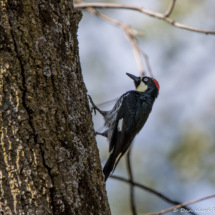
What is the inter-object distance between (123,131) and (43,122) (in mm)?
2399

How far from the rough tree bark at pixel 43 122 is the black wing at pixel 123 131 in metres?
1.79

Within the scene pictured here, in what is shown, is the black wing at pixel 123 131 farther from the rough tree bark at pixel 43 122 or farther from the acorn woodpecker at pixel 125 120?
the rough tree bark at pixel 43 122

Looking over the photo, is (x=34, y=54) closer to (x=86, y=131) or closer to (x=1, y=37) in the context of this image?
(x=1, y=37)

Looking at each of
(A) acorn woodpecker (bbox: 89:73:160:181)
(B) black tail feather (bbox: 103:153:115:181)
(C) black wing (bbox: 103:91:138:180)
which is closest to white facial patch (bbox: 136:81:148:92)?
(A) acorn woodpecker (bbox: 89:73:160:181)

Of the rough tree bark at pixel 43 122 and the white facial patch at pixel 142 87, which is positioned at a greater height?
the white facial patch at pixel 142 87

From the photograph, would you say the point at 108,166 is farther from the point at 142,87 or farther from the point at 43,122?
the point at 43,122

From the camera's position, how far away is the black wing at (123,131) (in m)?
3.72

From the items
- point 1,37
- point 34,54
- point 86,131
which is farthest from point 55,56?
point 86,131

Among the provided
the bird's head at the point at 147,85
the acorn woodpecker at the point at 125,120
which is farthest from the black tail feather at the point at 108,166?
the bird's head at the point at 147,85

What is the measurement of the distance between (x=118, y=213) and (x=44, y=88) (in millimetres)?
4889

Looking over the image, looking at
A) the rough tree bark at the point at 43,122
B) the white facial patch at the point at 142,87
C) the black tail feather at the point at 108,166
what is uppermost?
the white facial patch at the point at 142,87

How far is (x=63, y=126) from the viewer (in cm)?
171

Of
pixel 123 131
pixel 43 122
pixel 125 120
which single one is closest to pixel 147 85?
pixel 125 120

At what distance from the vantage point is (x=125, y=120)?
13.4 ft
